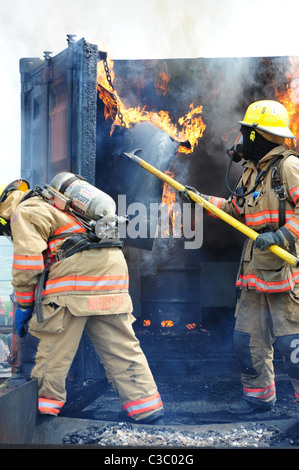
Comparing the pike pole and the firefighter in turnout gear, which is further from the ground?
the pike pole

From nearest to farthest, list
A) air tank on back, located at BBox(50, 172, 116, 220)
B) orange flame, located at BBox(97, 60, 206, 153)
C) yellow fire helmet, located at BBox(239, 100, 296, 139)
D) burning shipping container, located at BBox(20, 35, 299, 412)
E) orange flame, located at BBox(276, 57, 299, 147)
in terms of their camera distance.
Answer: air tank on back, located at BBox(50, 172, 116, 220), yellow fire helmet, located at BBox(239, 100, 296, 139), burning shipping container, located at BBox(20, 35, 299, 412), orange flame, located at BBox(97, 60, 206, 153), orange flame, located at BBox(276, 57, 299, 147)

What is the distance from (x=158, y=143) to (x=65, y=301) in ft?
6.67

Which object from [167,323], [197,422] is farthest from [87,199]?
[167,323]

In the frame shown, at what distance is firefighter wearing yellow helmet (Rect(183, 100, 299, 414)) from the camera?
12.1 ft

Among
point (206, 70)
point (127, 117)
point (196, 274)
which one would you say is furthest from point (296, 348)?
point (206, 70)

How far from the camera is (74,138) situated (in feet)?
14.4

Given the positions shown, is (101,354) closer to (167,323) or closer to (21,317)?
(21,317)

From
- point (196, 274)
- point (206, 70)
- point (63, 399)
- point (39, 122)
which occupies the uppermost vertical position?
point (206, 70)

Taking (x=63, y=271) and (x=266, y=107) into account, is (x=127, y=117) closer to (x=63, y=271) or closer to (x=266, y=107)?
(x=266, y=107)

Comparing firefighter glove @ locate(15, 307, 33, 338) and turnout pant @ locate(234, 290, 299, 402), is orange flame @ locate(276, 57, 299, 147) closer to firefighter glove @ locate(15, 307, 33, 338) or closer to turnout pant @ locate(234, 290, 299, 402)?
turnout pant @ locate(234, 290, 299, 402)

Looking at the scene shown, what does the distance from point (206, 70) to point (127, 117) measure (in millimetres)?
1309

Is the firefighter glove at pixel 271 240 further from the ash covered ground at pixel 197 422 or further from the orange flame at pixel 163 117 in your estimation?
the orange flame at pixel 163 117

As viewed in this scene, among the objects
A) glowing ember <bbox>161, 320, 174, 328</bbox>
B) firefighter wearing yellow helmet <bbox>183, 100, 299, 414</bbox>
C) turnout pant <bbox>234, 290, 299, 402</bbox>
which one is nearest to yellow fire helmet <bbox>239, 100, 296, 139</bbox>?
firefighter wearing yellow helmet <bbox>183, 100, 299, 414</bbox>

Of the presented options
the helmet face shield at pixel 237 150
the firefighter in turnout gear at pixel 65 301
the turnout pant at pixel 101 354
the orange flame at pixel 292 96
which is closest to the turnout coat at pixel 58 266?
the firefighter in turnout gear at pixel 65 301
